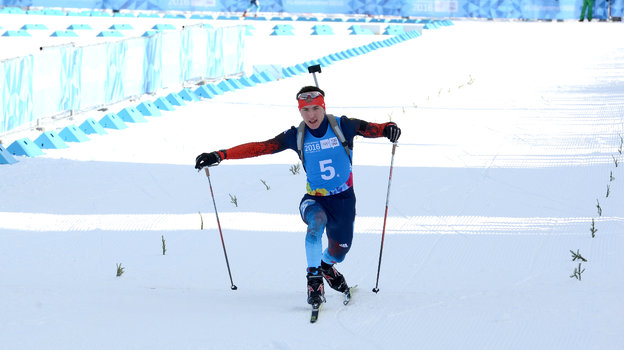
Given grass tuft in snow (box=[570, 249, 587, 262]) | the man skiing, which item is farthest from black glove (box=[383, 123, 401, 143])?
grass tuft in snow (box=[570, 249, 587, 262])

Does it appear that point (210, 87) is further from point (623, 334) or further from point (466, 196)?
point (623, 334)

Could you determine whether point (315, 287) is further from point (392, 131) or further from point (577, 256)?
point (577, 256)

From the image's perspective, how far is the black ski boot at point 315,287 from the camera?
5840 millimetres

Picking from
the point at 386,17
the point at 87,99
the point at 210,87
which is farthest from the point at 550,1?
the point at 87,99

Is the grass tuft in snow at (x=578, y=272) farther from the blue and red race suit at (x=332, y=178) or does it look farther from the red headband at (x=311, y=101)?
the red headband at (x=311, y=101)

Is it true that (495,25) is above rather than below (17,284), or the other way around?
above

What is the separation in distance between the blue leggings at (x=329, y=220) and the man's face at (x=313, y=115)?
0.51 m

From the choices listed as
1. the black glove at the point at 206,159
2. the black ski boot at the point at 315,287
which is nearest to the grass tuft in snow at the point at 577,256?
the black ski boot at the point at 315,287

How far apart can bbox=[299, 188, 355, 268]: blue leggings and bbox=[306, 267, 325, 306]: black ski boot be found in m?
0.05

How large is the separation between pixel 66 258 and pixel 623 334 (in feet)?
14.7

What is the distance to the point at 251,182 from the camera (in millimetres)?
10477

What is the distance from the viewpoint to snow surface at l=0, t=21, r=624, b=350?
5637mm

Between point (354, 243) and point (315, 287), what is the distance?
6.49ft

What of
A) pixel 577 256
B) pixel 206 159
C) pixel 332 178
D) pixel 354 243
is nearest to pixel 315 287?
pixel 332 178
